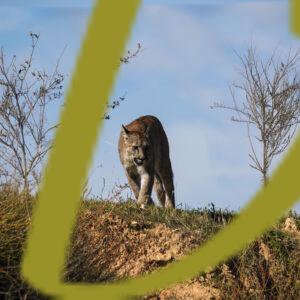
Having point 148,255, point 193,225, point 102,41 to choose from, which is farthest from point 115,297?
point 193,225

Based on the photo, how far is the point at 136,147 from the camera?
1535cm

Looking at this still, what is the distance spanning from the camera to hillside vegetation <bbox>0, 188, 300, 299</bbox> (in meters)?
9.45

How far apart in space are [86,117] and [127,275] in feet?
16.7

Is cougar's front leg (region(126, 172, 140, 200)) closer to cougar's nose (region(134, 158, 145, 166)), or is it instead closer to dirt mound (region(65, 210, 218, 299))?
cougar's nose (region(134, 158, 145, 166))

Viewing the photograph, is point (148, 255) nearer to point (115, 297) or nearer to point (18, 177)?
point (18, 177)

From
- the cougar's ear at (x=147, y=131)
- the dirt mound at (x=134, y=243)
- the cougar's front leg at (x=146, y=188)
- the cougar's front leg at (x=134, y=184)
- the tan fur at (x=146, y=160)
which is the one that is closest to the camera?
the dirt mound at (x=134, y=243)

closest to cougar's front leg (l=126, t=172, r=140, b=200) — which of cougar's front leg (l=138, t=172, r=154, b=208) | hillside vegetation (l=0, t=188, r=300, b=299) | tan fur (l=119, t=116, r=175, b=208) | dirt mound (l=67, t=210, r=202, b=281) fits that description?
tan fur (l=119, t=116, r=175, b=208)

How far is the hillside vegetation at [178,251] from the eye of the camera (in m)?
9.45

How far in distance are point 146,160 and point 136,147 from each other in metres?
0.33

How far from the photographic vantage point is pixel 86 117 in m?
4.73

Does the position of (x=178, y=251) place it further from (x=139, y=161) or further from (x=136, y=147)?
(x=136, y=147)

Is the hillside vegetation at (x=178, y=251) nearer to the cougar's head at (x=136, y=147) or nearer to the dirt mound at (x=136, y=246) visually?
the dirt mound at (x=136, y=246)
